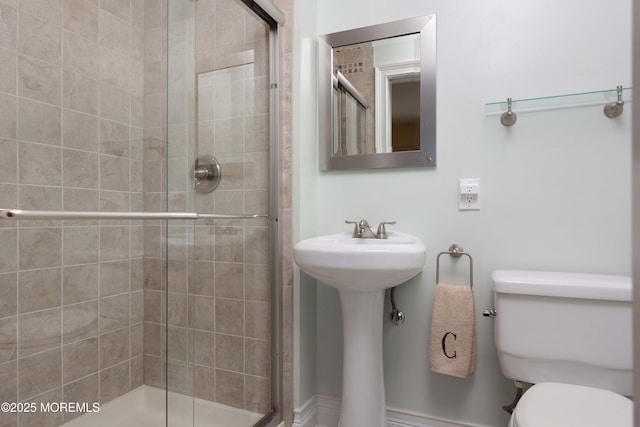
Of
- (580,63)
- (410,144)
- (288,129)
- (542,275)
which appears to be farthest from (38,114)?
(580,63)

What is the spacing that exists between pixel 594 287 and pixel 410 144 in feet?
2.63

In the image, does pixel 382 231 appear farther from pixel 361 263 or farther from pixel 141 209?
pixel 141 209

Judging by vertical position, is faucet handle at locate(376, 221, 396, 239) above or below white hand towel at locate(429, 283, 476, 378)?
above

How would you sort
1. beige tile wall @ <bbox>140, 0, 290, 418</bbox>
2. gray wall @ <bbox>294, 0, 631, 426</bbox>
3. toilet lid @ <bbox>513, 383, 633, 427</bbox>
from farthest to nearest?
gray wall @ <bbox>294, 0, 631, 426</bbox> < beige tile wall @ <bbox>140, 0, 290, 418</bbox> < toilet lid @ <bbox>513, 383, 633, 427</bbox>

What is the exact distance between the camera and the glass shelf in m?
1.26

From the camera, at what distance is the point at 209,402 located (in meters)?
1.26

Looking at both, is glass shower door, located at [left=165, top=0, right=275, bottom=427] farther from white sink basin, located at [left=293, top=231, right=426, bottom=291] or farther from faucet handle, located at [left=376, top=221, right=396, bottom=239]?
faucet handle, located at [left=376, top=221, right=396, bottom=239]

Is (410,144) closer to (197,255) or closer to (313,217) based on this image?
(313,217)

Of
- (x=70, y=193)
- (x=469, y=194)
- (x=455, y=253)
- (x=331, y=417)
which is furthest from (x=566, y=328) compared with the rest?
(x=70, y=193)

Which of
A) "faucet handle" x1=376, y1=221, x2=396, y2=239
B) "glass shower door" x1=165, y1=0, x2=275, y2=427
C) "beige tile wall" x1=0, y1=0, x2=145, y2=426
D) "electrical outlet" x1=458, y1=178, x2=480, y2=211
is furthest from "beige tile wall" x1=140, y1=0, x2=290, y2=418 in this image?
"electrical outlet" x1=458, y1=178, x2=480, y2=211

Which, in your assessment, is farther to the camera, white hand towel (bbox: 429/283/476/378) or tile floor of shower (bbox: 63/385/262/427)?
white hand towel (bbox: 429/283/476/378)

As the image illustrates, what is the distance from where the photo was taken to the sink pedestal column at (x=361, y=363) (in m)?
1.31

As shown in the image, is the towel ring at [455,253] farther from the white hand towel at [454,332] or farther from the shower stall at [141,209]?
the shower stall at [141,209]

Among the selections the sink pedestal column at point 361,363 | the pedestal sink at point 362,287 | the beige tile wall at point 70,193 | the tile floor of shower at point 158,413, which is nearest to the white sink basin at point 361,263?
the pedestal sink at point 362,287
